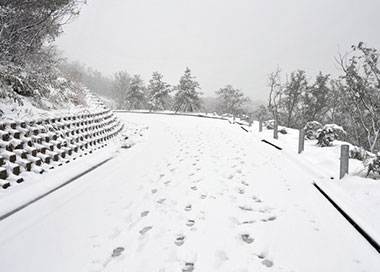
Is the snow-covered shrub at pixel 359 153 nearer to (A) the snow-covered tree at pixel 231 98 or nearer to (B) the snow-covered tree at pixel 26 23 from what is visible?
(B) the snow-covered tree at pixel 26 23

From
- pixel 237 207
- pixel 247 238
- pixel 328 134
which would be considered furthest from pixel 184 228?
pixel 328 134

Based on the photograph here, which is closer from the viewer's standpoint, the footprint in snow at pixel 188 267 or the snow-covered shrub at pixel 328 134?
the footprint in snow at pixel 188 267

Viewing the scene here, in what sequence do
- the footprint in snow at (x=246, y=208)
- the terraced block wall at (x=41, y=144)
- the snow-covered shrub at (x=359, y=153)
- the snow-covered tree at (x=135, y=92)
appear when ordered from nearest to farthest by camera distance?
the footprint in snow at (x=246, y=208) → the terraced block wall at (x=41, y=144) → the snow-covered shrub at (x=359, y=153) → the snow-covered tree at (x=135, y=92)

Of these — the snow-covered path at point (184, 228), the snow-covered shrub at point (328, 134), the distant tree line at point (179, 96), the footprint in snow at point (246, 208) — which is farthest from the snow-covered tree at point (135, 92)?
the footprint in snow at point (246, 208)

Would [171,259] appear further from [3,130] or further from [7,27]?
[7,27]

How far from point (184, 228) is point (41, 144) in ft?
12.6

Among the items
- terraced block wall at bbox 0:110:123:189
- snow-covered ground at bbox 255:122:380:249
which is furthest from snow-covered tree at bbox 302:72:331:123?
terraced block wall at bbox 0:110:123:189

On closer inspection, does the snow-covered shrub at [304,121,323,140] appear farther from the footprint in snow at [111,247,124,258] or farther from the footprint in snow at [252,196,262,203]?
the footprint in snow at [111,247,124,258]

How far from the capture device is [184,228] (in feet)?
9.34

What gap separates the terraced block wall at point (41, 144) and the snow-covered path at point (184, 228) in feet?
2.87

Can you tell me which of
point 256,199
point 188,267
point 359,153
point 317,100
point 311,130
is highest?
point 317,100

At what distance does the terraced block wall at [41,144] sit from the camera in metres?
3.85

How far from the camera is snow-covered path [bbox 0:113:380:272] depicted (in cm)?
225

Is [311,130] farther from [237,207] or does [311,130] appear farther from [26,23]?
[26,23]
